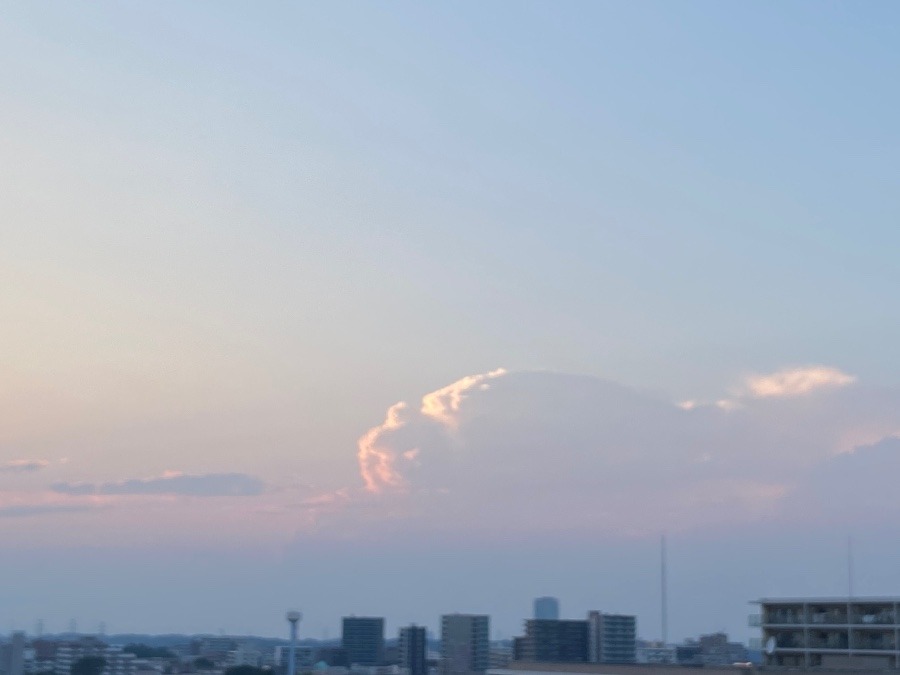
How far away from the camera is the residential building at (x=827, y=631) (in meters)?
110

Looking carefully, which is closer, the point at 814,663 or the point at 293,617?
the point at 293,617

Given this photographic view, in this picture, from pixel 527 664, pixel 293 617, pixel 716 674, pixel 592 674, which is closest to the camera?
pixel 293 617

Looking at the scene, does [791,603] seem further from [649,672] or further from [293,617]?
[293,617]

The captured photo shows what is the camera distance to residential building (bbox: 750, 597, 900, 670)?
361ft

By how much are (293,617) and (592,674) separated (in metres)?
40.5

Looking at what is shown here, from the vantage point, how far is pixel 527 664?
109375mm

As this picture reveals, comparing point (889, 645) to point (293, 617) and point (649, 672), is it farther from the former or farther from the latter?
point (293, 617)

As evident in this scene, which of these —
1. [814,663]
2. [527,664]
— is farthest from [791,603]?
[527,664]

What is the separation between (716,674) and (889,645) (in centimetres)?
3790

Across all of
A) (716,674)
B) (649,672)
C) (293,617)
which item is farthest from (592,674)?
(293,617)

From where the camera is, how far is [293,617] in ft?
201

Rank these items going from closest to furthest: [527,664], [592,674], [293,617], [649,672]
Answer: [293,617], [649,672], [592,674], [527,664]

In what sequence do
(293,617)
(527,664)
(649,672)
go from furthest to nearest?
1. (527,664)
2. (649,672)
3. (293,617)

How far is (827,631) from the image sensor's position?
115812 millimetres
